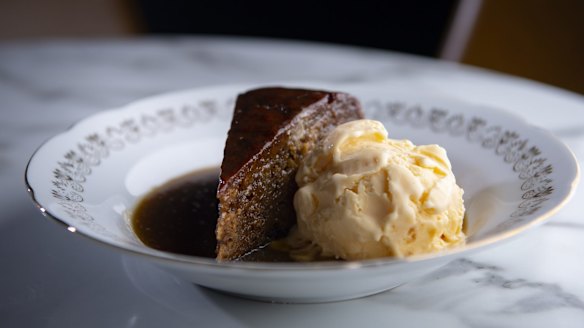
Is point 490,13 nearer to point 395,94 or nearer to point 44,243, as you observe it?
point 395,94

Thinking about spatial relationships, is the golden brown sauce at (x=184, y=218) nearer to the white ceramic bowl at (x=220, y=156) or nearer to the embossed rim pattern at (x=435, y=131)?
the white ceramic bowl at (x=220, y=156)

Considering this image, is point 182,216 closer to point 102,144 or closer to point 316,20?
point 102,144

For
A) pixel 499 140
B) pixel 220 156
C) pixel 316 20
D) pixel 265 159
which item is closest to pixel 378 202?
pixel 265 159

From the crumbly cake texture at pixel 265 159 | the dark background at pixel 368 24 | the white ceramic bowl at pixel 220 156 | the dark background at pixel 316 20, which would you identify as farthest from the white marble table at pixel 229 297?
the dark background at pixel 316 20

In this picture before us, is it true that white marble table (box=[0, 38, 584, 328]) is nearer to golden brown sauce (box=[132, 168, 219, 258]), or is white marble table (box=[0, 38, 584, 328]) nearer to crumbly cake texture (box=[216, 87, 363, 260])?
golden brown sauce (box=[132, 168, 219, 258])

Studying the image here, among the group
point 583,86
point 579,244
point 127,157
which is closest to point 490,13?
point 583,86

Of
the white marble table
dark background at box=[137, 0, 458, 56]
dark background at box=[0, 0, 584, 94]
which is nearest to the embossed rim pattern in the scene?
the white marble table
